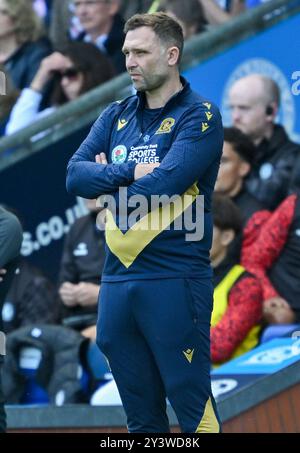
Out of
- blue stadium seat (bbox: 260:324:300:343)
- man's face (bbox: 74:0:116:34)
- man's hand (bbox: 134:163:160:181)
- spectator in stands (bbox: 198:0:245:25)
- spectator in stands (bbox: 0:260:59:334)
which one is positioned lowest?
blue stadium seat (bbox: 260:324:300:343)

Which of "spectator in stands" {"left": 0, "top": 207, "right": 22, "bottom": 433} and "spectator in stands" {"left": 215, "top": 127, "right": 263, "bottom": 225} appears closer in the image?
"spectator in stands" {"left": 0, "top": 207, "right": 22, "bottom": 433}

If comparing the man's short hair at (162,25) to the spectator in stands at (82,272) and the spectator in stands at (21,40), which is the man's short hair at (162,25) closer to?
the spectator in stands at (82,272)

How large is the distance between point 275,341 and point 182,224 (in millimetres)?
2331

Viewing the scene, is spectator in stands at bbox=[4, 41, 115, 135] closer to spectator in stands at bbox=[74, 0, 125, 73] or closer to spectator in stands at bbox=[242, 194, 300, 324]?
spectator in stands at bbox=[74, 0, 125, 73]

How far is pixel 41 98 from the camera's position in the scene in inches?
372

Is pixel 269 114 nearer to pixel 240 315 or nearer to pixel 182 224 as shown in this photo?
pixel 240 315

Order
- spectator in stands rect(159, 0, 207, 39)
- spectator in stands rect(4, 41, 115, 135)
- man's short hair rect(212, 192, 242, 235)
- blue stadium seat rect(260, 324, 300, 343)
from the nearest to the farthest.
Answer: blue stadium seat rect(260, 324, 300, 343)
man's short hair rect(212, 192, 242, 235)
spectator in stands rect(159, 0, 207, 39)
spectator in stands rect(4, 41, 115, 135)

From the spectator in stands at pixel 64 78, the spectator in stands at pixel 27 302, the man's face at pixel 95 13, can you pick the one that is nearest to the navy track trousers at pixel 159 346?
the spectator in stands at pixel 27 302

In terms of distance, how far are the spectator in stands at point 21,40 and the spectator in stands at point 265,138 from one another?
2.06 m

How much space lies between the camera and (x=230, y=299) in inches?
285

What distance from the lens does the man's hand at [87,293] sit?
8008mm

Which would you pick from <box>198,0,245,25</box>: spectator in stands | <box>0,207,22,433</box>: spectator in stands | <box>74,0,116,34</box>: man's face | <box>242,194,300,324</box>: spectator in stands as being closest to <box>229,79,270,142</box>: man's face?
<box>242,194,300,324</box>: spectator in stands

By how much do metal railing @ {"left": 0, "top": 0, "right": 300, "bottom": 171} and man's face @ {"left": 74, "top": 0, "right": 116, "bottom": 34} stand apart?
25.6 inches

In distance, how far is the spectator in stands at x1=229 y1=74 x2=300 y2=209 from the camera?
788 centimetres
